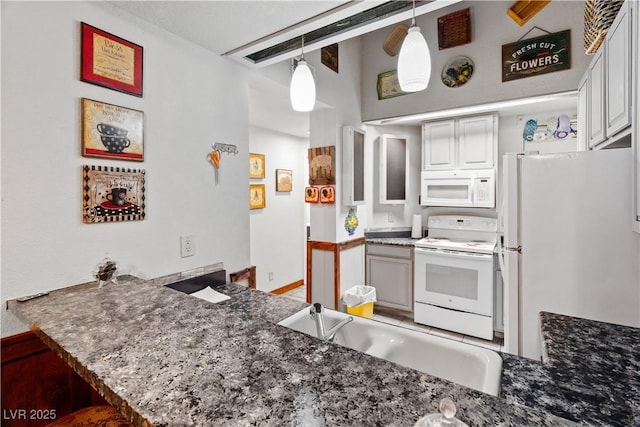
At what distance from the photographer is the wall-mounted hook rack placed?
1957 millimetres

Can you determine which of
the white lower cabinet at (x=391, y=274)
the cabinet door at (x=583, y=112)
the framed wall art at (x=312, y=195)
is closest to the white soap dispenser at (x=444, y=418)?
the cabinet door at (x=583, y=112)

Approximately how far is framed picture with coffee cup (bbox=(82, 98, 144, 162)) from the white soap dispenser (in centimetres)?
161

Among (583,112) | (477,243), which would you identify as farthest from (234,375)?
(477,243)

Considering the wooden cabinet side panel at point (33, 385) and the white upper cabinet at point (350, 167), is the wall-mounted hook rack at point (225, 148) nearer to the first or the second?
the wooden cabinet side panel at point (33, 385)

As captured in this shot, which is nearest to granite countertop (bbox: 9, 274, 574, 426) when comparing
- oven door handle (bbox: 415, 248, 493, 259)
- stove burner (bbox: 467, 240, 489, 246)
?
oven door handle (bbox: 415, 248, 493, 259)

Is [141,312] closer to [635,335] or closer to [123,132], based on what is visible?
[123,132]

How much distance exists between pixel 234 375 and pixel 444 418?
16.8 inches

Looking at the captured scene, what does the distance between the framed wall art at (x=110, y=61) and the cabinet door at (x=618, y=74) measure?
7.46 ft

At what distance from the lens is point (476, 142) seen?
326 centimetres

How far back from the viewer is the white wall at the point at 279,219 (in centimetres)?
409

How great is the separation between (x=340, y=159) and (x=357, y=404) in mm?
2827

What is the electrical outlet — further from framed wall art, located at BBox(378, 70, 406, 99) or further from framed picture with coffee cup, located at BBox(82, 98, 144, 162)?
framed wall art, located at BBox(378, 70, 406, 99)

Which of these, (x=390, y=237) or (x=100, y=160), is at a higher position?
(x=100, y=160)

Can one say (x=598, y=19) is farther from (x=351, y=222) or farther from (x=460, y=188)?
(x=351, y=222)
